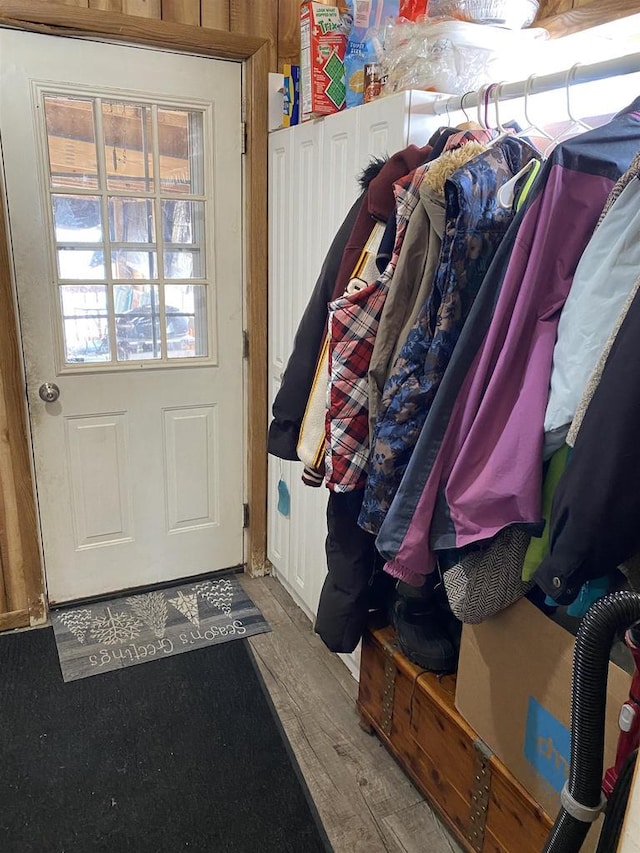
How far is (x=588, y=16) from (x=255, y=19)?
4.16 feet

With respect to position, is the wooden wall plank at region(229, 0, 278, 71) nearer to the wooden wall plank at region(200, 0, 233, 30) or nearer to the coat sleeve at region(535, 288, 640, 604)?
the wooden wall plank at region(200, 0, 233, 30)

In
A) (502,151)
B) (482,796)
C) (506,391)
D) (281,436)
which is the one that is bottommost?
(482,796)

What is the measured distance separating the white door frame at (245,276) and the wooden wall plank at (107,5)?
2 cm

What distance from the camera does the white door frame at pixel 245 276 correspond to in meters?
2.04

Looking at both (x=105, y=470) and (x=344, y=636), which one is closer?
(x=344, y=636)

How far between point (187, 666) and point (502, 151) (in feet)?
6.04

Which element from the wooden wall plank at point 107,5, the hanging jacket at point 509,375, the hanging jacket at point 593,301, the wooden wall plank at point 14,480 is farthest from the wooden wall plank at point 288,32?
the hanging jacket at point 593,301

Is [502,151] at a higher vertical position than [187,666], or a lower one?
higher

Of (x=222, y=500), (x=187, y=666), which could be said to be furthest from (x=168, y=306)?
(x=187, y=666)

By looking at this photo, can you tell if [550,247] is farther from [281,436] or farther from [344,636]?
[344,636]

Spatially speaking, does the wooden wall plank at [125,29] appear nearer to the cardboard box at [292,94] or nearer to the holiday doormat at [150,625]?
the cardboard box at [292,94]

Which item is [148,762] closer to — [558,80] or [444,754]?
[444,754]

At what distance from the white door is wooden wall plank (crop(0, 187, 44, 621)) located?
0.17 ft

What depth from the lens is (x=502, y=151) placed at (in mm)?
1252
